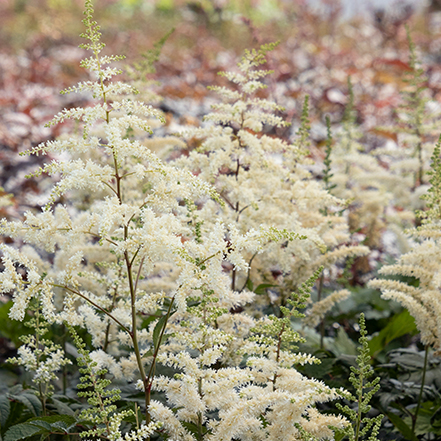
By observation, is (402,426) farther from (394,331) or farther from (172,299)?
(172,299)

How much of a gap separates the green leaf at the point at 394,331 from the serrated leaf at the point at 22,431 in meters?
1.67

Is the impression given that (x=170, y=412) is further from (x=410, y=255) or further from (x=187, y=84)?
(x=187, y=84)

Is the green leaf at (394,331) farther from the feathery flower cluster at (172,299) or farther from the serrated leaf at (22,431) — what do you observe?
the serrated leaf at (22,431)

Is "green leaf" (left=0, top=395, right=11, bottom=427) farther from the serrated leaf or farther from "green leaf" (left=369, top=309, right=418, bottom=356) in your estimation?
"green leaf" (left=369, top=309, right=418, bottom=356)

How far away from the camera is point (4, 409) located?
1.86 m

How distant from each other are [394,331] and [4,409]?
186 cm

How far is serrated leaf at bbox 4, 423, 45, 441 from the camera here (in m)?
1.47

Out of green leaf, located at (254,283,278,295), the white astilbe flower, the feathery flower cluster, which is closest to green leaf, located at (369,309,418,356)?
the white astilbe flower

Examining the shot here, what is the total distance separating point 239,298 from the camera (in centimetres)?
175

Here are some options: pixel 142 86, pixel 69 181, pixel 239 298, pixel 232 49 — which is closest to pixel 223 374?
pixel 239 298

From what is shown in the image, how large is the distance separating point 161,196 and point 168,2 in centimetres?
1179

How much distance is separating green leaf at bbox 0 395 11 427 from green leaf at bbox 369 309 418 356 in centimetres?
169

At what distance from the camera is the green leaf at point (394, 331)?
8.40 feet

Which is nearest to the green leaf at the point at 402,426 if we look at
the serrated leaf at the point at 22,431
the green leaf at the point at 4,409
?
the serrated leaf at the point at 22,431
